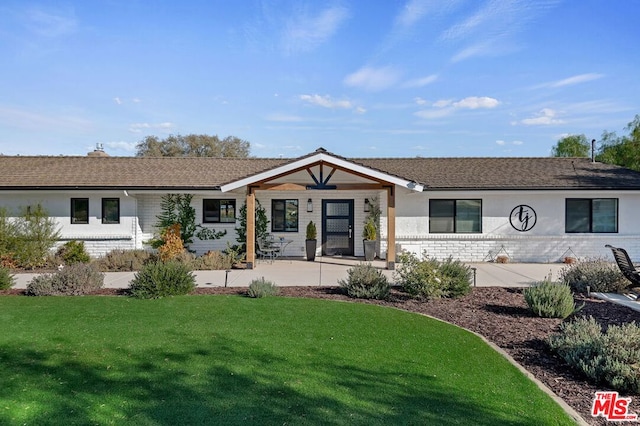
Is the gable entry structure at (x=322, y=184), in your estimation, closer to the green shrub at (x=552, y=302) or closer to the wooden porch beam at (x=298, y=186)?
the wooden porch beam at (x=298, y=186)

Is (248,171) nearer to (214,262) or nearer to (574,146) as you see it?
(214,262)

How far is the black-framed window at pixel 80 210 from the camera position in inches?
640

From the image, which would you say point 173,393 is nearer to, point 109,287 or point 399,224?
point 109,287

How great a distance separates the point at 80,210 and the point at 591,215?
20.5 metres

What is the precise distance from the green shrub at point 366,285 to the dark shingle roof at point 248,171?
5.78 meters

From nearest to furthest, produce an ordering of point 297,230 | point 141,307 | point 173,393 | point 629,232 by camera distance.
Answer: point 173,393 → point 141,307 → point 629,232 → point 297,230

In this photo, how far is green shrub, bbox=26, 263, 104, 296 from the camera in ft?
31.1

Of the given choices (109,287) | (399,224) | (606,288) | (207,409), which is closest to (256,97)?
(399,224)

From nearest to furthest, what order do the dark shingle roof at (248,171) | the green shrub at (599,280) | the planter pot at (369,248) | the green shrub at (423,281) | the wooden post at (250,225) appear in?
the green shrub at (423,281) → the green shrub at (599,280) → the wooden post at (250,225) → the planter pot at (369,248) → the dark shingle roof at (248,171)

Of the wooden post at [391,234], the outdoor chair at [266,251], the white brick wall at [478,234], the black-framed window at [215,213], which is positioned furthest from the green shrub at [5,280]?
the wooden post at [391,234]

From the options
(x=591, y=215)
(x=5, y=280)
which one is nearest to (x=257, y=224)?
(x=5, y=280)

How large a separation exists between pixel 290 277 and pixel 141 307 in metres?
4.85

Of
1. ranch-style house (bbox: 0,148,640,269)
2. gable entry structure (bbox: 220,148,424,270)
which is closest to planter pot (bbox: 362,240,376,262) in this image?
ranch-style house (bbox: 0,148,640,269)

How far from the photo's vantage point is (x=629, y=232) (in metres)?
15.6
